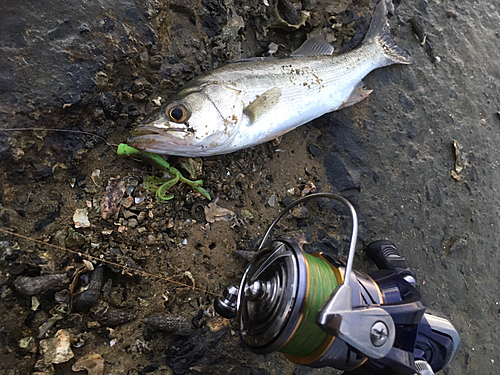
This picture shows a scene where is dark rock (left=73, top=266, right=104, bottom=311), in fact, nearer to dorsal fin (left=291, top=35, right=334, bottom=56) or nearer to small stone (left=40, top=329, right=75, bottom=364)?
small stone (left=40, top=329, right=75, bottom=364)

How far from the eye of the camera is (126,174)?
2.43 metres

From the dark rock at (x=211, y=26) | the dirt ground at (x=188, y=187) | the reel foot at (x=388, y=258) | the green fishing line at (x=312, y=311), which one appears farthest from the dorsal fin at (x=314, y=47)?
the green fishing line at (x=312, y=311)

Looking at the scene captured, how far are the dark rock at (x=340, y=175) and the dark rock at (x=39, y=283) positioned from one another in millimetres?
2289

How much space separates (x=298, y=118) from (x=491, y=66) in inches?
127

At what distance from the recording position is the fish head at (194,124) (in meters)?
2.21

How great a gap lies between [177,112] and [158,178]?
1.69 ft

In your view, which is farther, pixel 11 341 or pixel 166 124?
pixel 166 124

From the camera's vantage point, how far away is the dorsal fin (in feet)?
10.2

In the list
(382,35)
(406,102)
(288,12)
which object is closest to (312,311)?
(288,12)

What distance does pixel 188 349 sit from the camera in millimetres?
2324

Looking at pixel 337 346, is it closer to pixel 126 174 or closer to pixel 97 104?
pixel 126 174

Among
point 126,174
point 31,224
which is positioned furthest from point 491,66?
point 31,224

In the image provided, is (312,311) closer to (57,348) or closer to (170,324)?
(170,324)

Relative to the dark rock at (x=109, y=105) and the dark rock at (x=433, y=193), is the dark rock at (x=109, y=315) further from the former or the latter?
the dark rock at (x=433, y=193)
